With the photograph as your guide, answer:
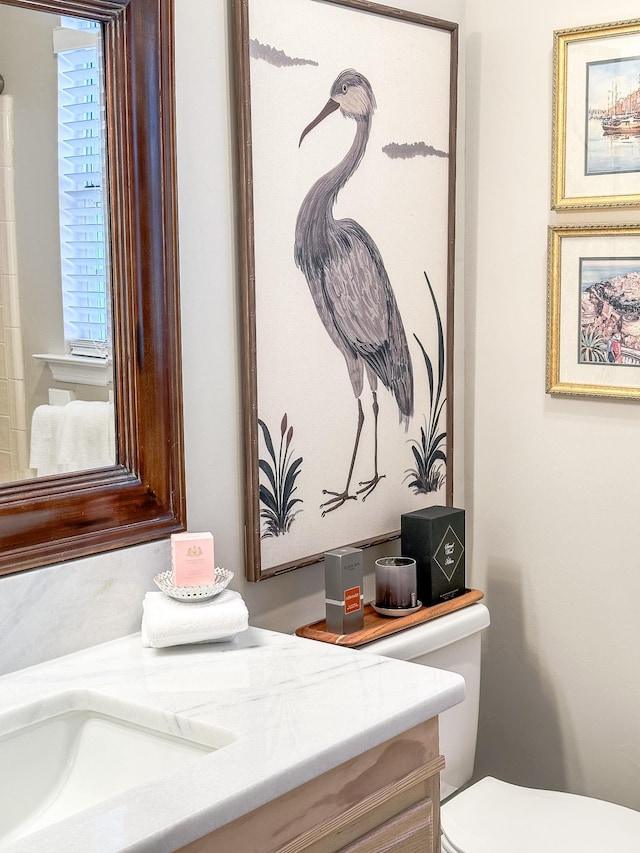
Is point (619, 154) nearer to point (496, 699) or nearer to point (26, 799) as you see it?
point (496, 699)

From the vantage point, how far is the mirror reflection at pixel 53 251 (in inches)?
51.0

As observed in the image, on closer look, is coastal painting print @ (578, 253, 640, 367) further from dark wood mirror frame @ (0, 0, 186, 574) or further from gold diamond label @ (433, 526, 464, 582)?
dark wood mirror frame @ (0, 0, 186, 574)

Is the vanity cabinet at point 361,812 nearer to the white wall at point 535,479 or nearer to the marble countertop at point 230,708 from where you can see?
the marble countertop at point 230,708

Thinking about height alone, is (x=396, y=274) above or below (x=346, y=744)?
above

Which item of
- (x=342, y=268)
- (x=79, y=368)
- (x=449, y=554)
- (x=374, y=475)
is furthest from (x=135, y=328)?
(x=449, y=554)

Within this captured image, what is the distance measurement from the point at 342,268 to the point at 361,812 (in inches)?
37.6

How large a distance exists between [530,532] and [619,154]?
0.75 meters

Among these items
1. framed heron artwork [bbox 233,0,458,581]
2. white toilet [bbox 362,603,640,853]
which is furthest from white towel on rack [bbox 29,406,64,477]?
white toilet [bbox 362,603,640,853]

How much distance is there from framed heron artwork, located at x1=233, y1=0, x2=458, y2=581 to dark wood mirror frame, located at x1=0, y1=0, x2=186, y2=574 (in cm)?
17

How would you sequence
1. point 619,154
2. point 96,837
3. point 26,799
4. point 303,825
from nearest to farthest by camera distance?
1. point 96,837
2. point 303,825
3. point 26,799
4. point 619,154

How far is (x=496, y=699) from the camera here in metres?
2.18

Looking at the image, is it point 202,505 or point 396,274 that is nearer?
point 202,505

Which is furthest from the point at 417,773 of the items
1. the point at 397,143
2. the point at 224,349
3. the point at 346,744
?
the point at 397,143

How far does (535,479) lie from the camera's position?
2.06 m
